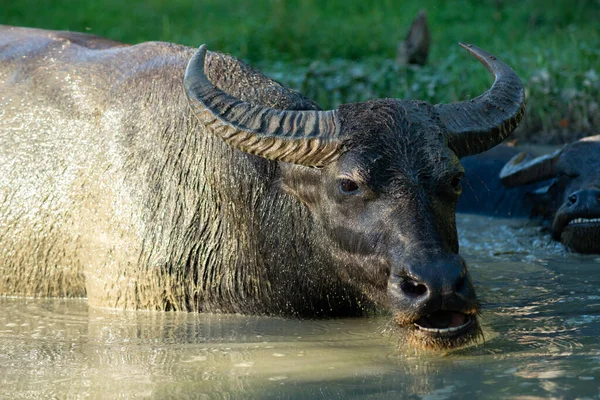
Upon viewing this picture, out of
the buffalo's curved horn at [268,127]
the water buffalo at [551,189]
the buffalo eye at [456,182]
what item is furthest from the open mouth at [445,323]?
the water buffalo at [551,189]

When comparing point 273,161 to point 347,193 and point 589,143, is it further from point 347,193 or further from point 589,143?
point 589,143

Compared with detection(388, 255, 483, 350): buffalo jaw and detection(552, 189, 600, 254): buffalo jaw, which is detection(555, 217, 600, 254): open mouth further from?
detection(388, 255, 483, 350): buffalo jaw

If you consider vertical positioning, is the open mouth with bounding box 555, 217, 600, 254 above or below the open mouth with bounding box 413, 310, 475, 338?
above

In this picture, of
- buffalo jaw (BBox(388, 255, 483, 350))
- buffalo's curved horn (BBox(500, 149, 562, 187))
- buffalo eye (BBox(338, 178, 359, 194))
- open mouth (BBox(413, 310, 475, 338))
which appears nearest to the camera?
buffalo jaw (BBox(388, 255, 483, 350))

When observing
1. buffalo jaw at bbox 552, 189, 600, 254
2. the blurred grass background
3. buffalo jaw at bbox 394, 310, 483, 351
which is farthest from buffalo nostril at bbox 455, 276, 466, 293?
the blurred grass background

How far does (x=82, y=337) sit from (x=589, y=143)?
5.81 metres

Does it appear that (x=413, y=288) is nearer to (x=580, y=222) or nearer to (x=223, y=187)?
(x=223, y=187)

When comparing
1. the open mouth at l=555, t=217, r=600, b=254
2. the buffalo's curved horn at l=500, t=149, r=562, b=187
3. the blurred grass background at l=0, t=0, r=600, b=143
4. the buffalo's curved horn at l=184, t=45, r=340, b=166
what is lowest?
the open mouth at l=555, t=217, r=600, b=254

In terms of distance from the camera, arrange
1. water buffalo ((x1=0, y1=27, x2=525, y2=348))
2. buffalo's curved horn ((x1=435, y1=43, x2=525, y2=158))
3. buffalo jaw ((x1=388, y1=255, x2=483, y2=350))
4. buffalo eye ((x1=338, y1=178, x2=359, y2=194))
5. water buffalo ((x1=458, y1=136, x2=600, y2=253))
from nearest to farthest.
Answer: buffalo jaw ((x1=388, y1=255, x2=483, y2=350)) < water buffalo ((x1=0, y1=27, x2=525, y2=348)) < buffalo eye ((x1=338, y1=178, x2=359, y2=194)) < buffalo's curved horn ((x1=435, y1=43, x2=525, y2=158)) < water buffalo ((x1=458, y1=136, x2=600, y2=253))

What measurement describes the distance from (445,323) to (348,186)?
97 cm

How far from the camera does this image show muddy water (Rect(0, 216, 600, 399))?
501 centimetres

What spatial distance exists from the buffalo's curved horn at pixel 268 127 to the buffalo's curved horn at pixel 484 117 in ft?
2.28

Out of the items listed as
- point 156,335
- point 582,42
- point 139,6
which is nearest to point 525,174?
point 156,335

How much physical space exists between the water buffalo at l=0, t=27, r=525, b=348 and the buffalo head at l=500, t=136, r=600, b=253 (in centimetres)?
299
